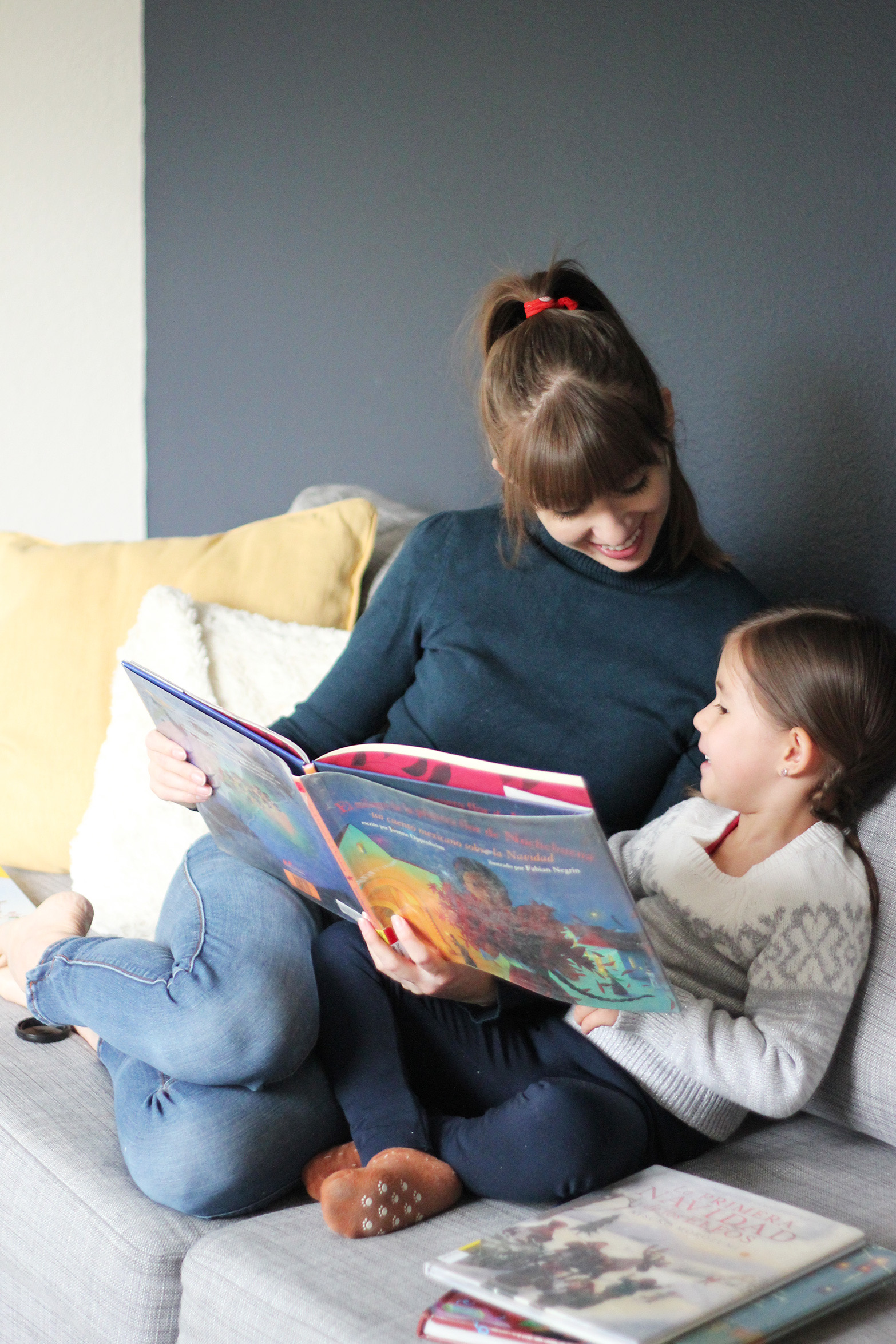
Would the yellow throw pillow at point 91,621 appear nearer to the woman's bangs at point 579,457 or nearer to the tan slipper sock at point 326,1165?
the woman's bangs at point 579,457

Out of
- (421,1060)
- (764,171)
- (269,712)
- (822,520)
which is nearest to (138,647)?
(269,712)

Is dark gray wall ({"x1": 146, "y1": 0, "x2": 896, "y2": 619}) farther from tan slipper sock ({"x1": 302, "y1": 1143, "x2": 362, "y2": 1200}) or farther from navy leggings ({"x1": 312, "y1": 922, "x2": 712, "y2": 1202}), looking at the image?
tan slipper sock ({"x1": 302, "y1": 1143, "x2": 362, "y2": 1200})

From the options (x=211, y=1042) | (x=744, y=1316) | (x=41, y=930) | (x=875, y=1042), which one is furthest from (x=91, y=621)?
(x=744, y=1316)

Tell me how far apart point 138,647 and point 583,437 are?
0.81 meters

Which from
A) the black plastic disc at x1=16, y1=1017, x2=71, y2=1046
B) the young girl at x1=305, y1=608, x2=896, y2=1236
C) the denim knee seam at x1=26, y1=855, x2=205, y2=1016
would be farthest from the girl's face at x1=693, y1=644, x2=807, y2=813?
the black plastic disc at x1=16, y1=1017, x2=71, y2=1046

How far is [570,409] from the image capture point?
3.88ft

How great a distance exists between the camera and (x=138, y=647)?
1.71 metres

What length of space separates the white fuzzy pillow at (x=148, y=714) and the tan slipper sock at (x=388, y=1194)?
23.6 inches

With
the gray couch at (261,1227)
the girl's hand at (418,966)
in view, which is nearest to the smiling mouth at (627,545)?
the gray couch at (261,1227)

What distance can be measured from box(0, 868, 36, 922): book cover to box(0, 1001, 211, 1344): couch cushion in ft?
1.10

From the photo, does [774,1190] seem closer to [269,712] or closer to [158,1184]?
[158,1184]

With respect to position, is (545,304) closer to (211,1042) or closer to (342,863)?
(342,863)

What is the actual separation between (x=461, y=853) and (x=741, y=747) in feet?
1.36

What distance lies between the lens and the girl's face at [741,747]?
3.87 ft
